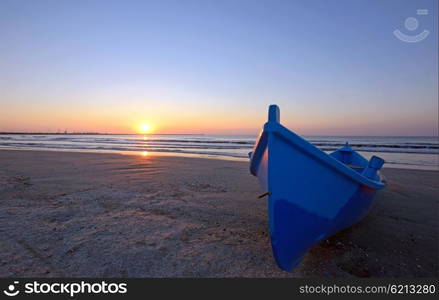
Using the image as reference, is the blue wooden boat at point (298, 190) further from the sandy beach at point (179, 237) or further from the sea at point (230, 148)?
the sea at point (230, 148)

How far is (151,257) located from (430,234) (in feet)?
12.8

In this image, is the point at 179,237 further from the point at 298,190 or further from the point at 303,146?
Answer: the point at 303,146

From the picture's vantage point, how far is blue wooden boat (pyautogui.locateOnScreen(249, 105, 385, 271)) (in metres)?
1.93

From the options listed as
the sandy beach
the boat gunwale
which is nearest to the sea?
the sandy beach

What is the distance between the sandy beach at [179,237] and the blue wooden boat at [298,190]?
0.41 metres

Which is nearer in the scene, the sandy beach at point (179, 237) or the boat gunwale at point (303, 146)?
the boat gunwale at point (303, 146)

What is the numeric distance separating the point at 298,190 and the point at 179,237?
5.80ft

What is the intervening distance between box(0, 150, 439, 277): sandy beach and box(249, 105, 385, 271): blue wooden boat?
41cm

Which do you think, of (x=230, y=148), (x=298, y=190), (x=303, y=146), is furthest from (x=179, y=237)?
(x=230, y=148)

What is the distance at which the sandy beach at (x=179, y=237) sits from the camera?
2262mm

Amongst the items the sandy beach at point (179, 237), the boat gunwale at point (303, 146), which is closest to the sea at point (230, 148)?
the sandy beach at point (179, 237)

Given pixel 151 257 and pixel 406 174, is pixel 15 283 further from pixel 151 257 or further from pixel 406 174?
pixel 406 174

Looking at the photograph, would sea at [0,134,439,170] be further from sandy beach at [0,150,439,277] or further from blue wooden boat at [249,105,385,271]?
blue wooden boat at [249,105,385,271]

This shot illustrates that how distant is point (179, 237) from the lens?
115 inches
